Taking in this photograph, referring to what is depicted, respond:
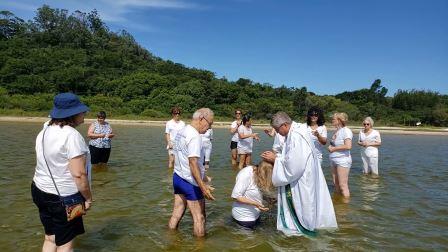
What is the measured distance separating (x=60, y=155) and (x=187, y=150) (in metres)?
1.99

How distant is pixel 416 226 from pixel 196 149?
15.3ft

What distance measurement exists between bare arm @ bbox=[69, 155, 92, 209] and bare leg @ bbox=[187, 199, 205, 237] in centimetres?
195

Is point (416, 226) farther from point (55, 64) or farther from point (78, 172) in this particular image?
point (55, 64)

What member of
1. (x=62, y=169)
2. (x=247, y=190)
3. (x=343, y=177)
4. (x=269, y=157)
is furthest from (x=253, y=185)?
(x=343, y=177)

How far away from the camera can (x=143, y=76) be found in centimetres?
6962

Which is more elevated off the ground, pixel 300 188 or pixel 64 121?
pixel 64 121

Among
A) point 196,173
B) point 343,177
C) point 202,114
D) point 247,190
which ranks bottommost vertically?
Result: point 343,177

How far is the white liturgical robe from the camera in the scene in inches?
217

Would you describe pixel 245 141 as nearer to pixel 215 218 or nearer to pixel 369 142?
pixel 369 142

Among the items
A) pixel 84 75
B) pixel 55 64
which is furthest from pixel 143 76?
pixel 55 64

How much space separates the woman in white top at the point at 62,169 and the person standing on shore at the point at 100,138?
7.46 meters

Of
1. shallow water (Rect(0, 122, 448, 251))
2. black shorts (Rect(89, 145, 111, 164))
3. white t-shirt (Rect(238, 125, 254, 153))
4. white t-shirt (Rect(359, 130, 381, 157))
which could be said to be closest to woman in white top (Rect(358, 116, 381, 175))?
white t-shirt (Rect(359, 130, 381, 157))

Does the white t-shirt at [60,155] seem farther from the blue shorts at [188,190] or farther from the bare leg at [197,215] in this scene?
the bare leg at [197,215]

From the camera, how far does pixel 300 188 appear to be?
5.62 m
